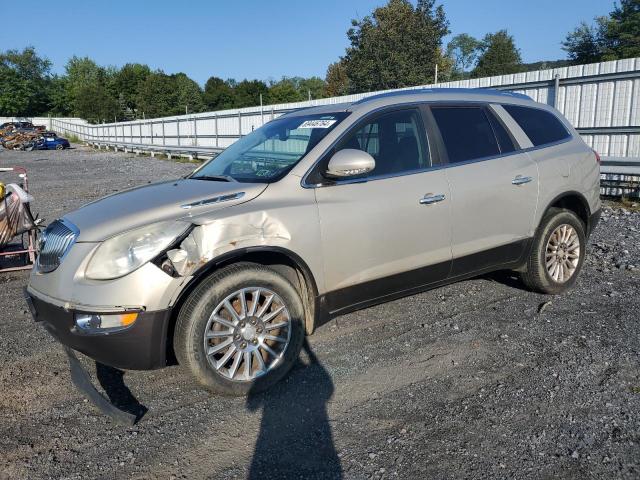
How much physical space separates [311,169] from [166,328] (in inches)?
57.3

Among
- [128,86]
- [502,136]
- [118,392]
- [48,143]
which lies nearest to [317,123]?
[502,136]

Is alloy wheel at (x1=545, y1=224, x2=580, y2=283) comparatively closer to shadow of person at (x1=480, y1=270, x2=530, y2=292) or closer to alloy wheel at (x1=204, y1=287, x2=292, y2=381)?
shadow of person at (x1=480, y1=270, x2=530, y2=292)

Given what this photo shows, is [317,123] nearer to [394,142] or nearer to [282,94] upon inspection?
[394,142]

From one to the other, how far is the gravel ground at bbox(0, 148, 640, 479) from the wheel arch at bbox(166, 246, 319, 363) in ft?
1.48

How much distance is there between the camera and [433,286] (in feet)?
14.4

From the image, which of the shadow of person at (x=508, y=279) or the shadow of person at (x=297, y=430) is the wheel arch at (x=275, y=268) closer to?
the shadow of person at (x=297, y=430)

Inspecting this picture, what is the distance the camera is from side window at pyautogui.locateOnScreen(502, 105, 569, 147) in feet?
16.4

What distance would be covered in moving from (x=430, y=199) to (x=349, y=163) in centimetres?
83

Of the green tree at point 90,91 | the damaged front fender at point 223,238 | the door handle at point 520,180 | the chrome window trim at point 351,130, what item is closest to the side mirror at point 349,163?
the chrome window trim at point 351,130

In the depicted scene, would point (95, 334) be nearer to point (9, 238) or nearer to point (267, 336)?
point (267, 336)

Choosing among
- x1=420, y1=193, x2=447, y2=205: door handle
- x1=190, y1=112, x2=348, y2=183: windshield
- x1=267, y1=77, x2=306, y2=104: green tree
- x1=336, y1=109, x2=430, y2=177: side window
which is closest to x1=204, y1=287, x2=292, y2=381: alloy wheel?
x1=190, y1=112, x2=348, y2=183: windshield

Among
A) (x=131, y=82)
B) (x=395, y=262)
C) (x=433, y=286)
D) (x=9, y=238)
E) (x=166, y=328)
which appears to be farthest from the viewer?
(x=131, y=82)

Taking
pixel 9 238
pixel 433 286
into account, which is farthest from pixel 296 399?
pixel 9 238

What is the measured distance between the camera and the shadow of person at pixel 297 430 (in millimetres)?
2768
